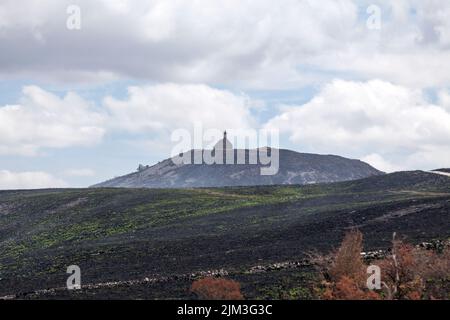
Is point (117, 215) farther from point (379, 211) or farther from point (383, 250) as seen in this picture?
point (383, 250)

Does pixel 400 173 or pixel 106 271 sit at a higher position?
pixel 400 173

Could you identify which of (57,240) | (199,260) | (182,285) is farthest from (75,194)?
(182,285)

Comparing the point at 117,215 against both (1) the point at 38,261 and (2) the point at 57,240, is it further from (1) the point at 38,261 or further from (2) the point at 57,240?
(1) the point at 38,261
